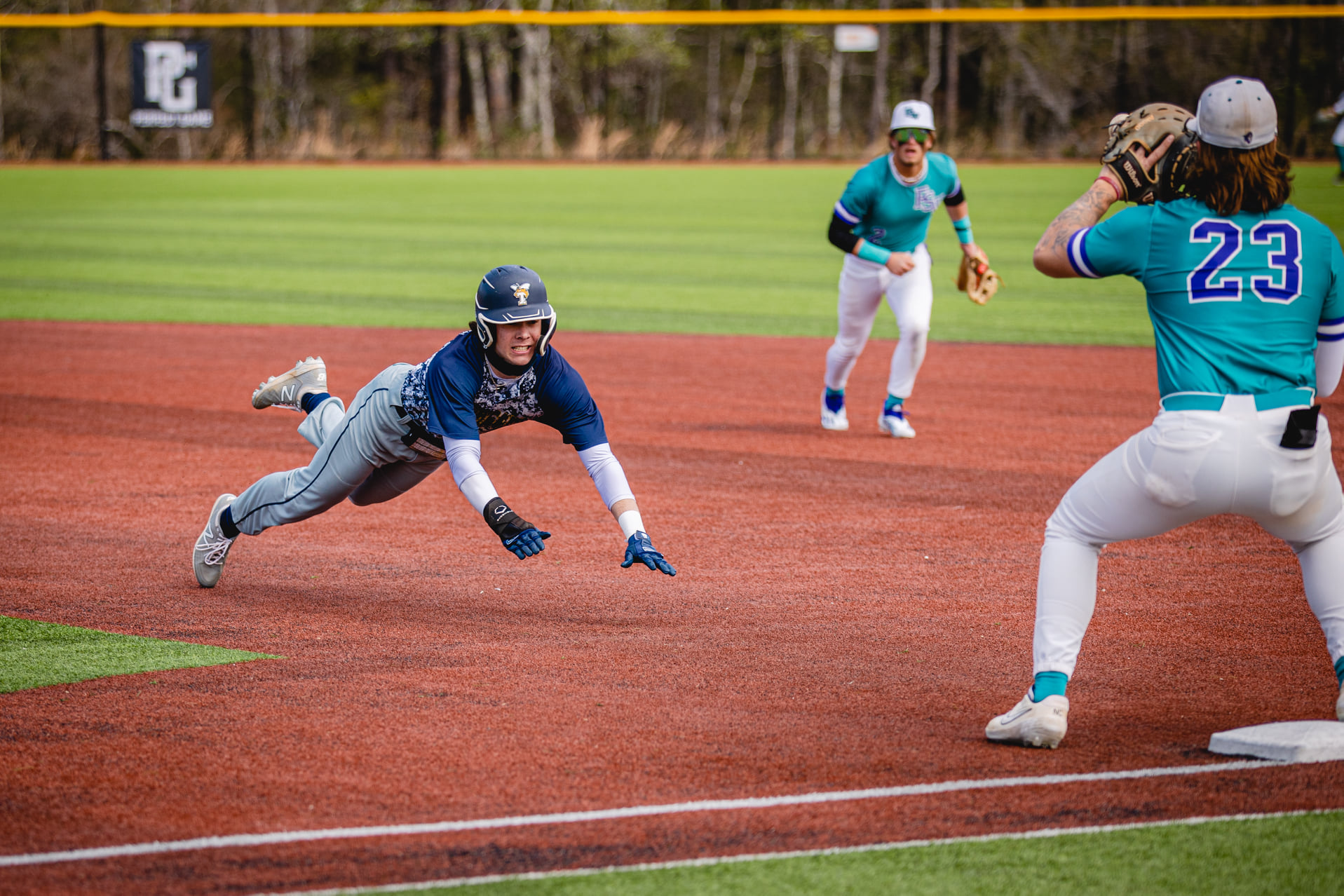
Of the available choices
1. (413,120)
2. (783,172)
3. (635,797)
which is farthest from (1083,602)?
(413,120)

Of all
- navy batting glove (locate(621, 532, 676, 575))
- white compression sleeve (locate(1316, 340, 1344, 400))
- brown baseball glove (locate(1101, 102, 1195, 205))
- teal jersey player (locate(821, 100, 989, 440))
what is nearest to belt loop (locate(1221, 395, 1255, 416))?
white compression sleeve (locate(1316, 340, 1344, 400))

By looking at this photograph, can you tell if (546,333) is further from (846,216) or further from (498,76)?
(498,76)

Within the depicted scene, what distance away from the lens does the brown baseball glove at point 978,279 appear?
10.0m

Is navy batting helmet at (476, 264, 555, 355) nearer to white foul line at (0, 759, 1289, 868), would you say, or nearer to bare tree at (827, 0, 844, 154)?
white foul line at (0, 759, 1289, 868)

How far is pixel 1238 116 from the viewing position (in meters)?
3.82

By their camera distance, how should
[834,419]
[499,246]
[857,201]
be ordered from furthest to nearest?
[499,246] → [834,419] → [857,201]

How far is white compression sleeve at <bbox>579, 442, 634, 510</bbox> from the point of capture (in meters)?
5.41

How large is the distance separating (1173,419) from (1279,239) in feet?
1.86

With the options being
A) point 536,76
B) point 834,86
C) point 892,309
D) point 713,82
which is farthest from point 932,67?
point 892,309

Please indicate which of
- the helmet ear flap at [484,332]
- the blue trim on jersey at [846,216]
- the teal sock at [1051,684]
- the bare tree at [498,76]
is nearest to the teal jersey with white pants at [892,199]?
the blue trim on jersey at [846,216]

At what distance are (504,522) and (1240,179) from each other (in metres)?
2.55

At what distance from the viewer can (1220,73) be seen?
34.8m

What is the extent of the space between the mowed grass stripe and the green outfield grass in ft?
38.1

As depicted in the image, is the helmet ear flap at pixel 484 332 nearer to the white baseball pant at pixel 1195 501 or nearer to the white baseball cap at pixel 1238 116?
the white baseball pant at pixel 1195 501
